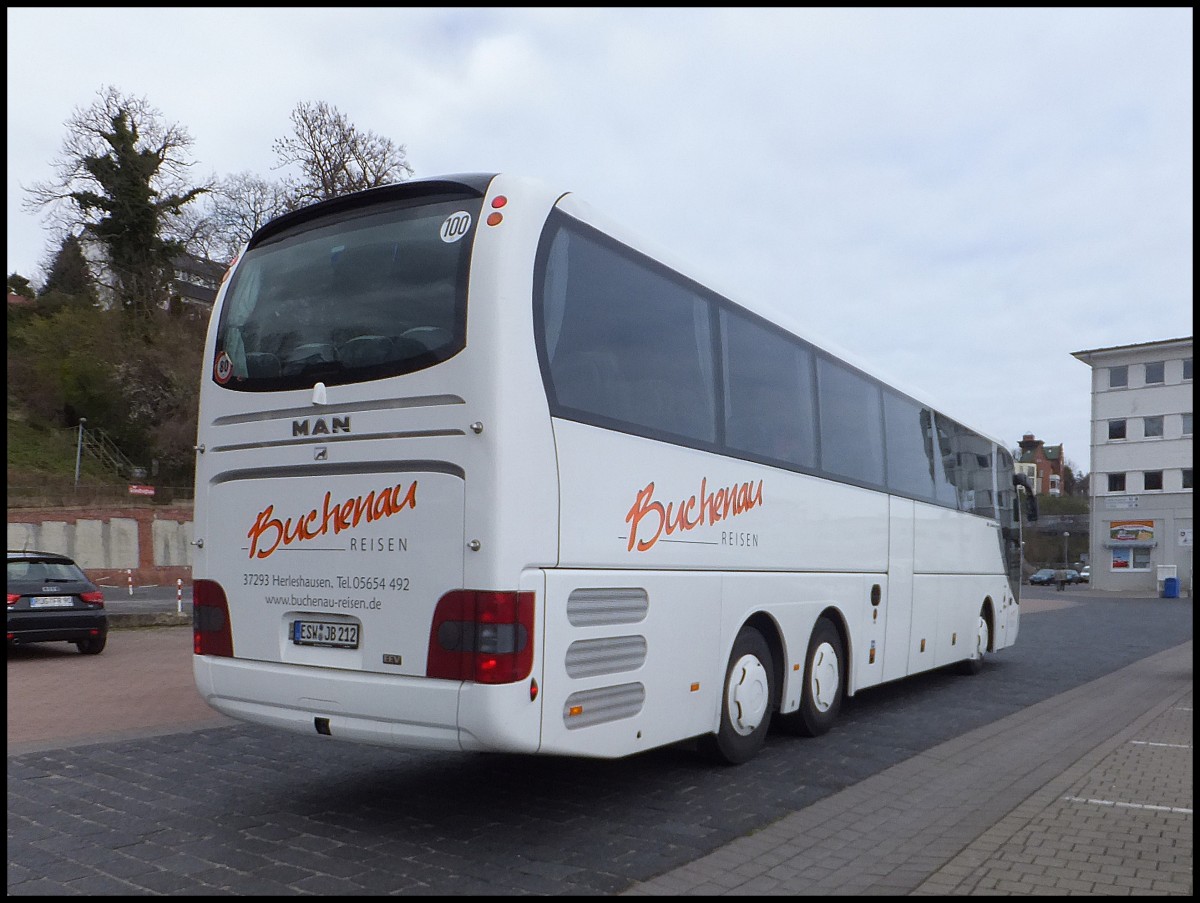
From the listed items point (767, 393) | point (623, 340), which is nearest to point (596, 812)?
point (623, 340)

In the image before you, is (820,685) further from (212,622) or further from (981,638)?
(981,638)

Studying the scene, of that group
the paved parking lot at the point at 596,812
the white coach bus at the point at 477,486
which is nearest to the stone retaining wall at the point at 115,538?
the paved parking lot at the point at 596,812

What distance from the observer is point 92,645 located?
15.4m

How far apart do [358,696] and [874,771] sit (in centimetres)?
406

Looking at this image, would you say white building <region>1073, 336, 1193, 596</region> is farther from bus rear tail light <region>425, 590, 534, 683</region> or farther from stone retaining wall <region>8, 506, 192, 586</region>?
bus rear tail light <region>425, 590, 534, 683</region>

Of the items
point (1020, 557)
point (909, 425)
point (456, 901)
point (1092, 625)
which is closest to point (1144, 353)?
point (1092, 625)

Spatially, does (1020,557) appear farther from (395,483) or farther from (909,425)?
(395,483)

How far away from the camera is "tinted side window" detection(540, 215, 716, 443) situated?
590cm

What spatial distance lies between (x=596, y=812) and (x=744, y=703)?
1674mm

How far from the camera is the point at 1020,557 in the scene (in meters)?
17.1

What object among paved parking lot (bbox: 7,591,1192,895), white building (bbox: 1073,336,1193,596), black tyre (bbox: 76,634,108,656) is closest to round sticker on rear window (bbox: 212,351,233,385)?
paved parking lot (bbox: 7,591,1192,895)

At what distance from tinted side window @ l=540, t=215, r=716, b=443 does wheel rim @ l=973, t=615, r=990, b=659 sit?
8663mm

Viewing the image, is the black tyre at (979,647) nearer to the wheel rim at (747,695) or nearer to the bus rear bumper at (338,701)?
the wheel rim at (747,695)

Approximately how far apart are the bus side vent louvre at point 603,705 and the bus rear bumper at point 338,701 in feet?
2.17
